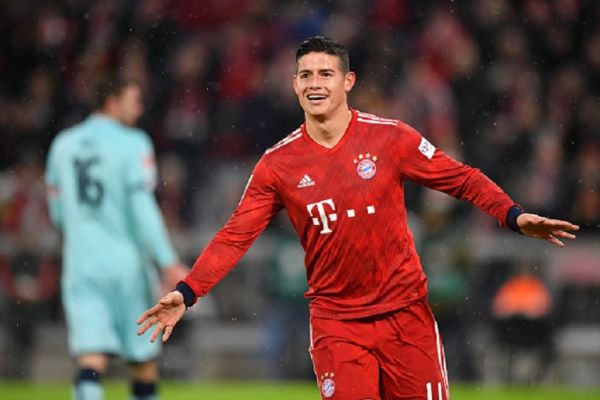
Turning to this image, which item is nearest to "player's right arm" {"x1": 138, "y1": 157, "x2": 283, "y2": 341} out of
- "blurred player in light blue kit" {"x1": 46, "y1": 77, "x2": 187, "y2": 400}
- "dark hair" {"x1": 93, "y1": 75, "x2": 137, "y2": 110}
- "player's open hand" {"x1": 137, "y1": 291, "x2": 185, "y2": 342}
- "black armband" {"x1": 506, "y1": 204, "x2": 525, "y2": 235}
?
"player's open hand" {"x1": 137, "y1": 291, "x2": 185, "y2": 342}

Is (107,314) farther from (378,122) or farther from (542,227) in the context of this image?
(542,227)

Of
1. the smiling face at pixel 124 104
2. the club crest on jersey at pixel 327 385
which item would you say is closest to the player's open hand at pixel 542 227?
the club crest on jersey at pixel 327 385

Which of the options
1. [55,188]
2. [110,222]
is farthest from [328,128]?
[55,188]

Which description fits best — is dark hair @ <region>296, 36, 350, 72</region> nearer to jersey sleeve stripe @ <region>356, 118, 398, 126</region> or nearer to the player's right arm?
jersey sleeve stripe @ <region>356, 118, 398, 126</region>

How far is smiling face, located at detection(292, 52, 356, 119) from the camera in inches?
243

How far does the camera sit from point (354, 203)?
6.17 metres

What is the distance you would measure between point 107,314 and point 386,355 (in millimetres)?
2930

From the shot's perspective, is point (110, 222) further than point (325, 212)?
Yes

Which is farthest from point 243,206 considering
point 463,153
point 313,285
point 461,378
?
point 463,153

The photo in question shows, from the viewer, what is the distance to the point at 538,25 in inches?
629

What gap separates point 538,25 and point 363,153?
1023cm

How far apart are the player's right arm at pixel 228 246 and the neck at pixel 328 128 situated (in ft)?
0.89

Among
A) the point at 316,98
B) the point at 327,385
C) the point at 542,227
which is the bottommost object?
the point at 327,385

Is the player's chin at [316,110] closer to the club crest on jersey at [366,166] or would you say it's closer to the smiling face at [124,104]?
the club crest on jersey at [366,166]
